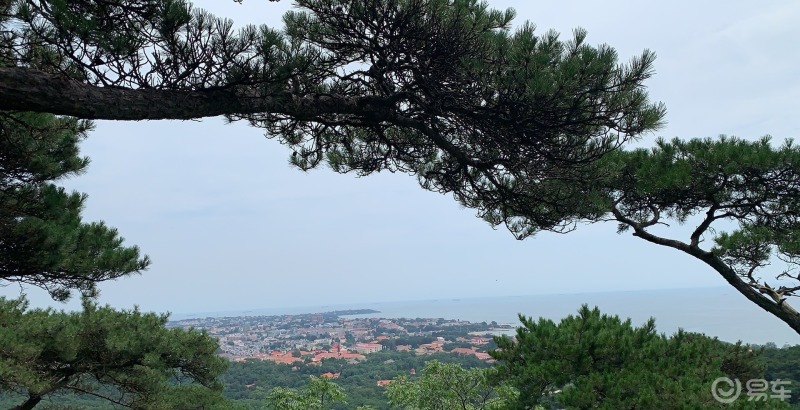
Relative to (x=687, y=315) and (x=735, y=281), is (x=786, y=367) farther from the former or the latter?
(x=687, y=315)

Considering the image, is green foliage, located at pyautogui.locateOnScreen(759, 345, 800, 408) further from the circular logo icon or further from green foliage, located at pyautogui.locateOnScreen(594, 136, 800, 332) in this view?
the circular logo icon

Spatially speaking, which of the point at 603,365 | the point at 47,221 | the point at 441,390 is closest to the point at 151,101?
the point at 47,221

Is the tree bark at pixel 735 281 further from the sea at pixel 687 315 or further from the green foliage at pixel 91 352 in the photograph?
the green foliage at pixel 91 352

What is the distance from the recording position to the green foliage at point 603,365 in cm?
336

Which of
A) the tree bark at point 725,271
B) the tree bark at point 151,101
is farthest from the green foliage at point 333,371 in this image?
the tree bark at point 151,101

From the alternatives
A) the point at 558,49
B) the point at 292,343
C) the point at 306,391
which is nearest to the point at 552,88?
the point at 558,49

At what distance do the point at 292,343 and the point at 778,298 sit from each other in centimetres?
3680

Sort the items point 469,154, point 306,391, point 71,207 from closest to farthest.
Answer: point 469,154 < point 71,207 < point 306,391

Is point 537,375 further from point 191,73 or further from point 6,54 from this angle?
point 6,54

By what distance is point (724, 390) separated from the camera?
371 centimetres

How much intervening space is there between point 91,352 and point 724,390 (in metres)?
5.84

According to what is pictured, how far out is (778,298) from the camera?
17.5 ft

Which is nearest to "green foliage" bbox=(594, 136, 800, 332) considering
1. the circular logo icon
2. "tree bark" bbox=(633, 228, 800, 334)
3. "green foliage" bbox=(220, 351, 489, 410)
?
"tree bark" bbox=(633, 228, 800, 334)

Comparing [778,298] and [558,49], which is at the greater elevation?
[558,49]
